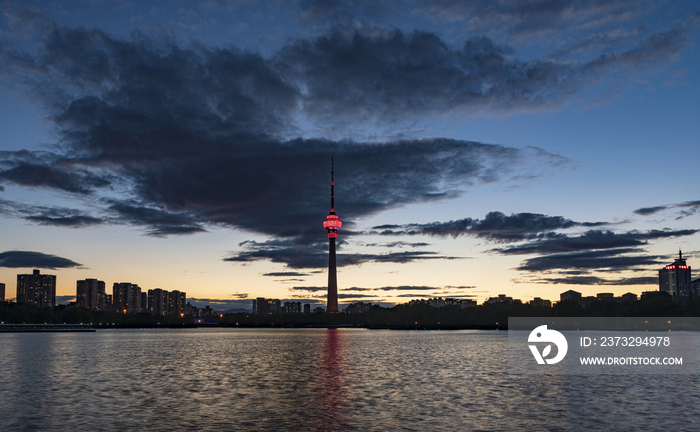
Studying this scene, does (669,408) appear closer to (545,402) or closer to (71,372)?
(545,402)

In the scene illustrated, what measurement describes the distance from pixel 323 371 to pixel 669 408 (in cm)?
4779

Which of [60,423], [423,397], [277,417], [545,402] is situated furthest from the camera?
[423,397]

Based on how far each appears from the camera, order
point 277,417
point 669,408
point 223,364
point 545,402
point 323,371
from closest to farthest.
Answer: point 277,417, point 669,408, point 545,402, point 323,371, point 223,364

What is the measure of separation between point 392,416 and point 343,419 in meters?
3.82

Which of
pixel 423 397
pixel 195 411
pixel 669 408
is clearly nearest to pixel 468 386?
pixel 423 397

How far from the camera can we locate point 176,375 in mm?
76938

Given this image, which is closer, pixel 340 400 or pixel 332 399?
pixel 340 400

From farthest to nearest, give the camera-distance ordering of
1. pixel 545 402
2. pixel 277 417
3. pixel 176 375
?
pixel 176 375 < pixel 545 402 < pixel 277 417

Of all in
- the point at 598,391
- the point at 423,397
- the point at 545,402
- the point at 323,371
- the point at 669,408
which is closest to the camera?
the point at 669,408

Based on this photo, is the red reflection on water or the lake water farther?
the red reflection on water

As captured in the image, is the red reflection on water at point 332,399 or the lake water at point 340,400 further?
the red reflection on water at point 332,399

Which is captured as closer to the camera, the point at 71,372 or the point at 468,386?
the point at 468,386

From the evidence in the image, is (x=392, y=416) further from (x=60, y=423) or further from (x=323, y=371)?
(x=323, y=371)

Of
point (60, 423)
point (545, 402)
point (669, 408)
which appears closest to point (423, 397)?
point (545, 402)
